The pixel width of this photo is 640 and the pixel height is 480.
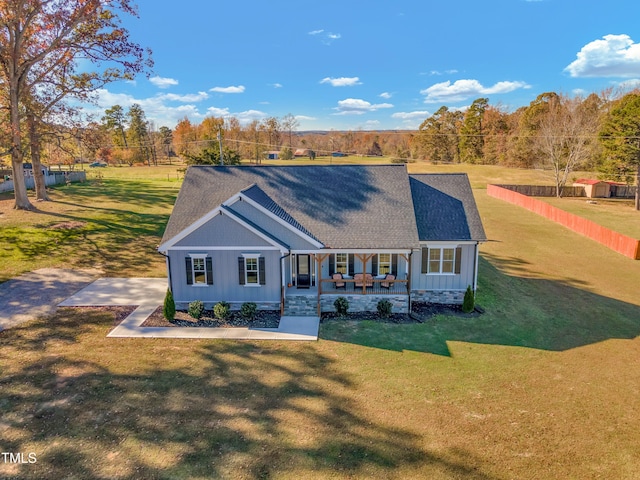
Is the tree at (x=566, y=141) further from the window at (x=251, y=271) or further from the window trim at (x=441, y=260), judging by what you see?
the window at (x=251, y=271)

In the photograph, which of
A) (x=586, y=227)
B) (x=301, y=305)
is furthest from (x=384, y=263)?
(x=586, y=227)

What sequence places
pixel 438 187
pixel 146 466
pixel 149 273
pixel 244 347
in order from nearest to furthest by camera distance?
pixel 146 466 → pixel 244 347 → pixel 438 187 → pixel 149 273

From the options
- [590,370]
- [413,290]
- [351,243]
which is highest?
[351,243]

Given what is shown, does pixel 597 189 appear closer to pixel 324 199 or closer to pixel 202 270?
pixel 324 199

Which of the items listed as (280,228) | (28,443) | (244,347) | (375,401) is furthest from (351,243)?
(28,443)

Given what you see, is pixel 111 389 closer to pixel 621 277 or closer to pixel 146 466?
pixel 146 466

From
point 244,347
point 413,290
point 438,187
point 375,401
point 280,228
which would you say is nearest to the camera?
point 375,401

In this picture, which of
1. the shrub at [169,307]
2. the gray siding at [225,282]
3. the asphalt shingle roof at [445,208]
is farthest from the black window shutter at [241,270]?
the asphalt shingle roof at [445,208]

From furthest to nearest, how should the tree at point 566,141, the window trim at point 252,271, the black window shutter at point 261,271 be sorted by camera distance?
the tree at point 566,141 < the black window shutter at point 261,271 < the window trim at point 252,271
